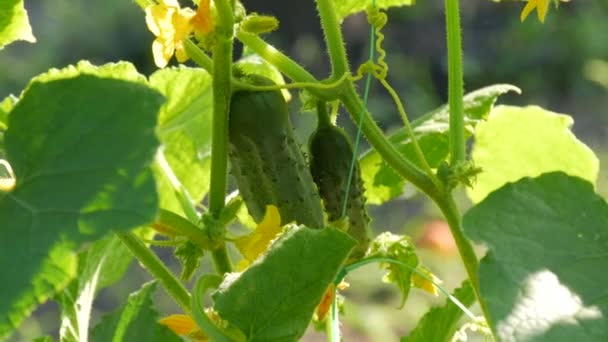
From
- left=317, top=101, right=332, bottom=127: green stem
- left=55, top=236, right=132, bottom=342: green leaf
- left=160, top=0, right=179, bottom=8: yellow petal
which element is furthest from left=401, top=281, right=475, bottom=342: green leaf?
left=160, top=0, right=179, bottom=8: yellow petal

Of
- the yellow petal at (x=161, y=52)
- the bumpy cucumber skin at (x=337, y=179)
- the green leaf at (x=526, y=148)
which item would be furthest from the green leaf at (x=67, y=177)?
the green leaf at (x=526, y=148)

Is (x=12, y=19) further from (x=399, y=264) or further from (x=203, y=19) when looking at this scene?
(x=399, y=264)

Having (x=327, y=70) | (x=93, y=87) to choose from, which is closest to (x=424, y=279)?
(x=93, y=87)

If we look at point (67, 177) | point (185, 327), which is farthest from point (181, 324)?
point (67, 177)

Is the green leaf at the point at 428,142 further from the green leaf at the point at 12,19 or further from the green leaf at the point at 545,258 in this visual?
the green leaf at the point at 12,19

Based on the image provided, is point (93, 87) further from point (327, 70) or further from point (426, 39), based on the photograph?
point (426, 39)

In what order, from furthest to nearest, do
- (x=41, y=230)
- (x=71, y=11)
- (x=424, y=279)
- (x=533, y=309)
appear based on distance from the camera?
1. (x=71, y=11)
2. (x=424, y=279)
3. (x=533, y=309)
4. (x=41, y=230)
